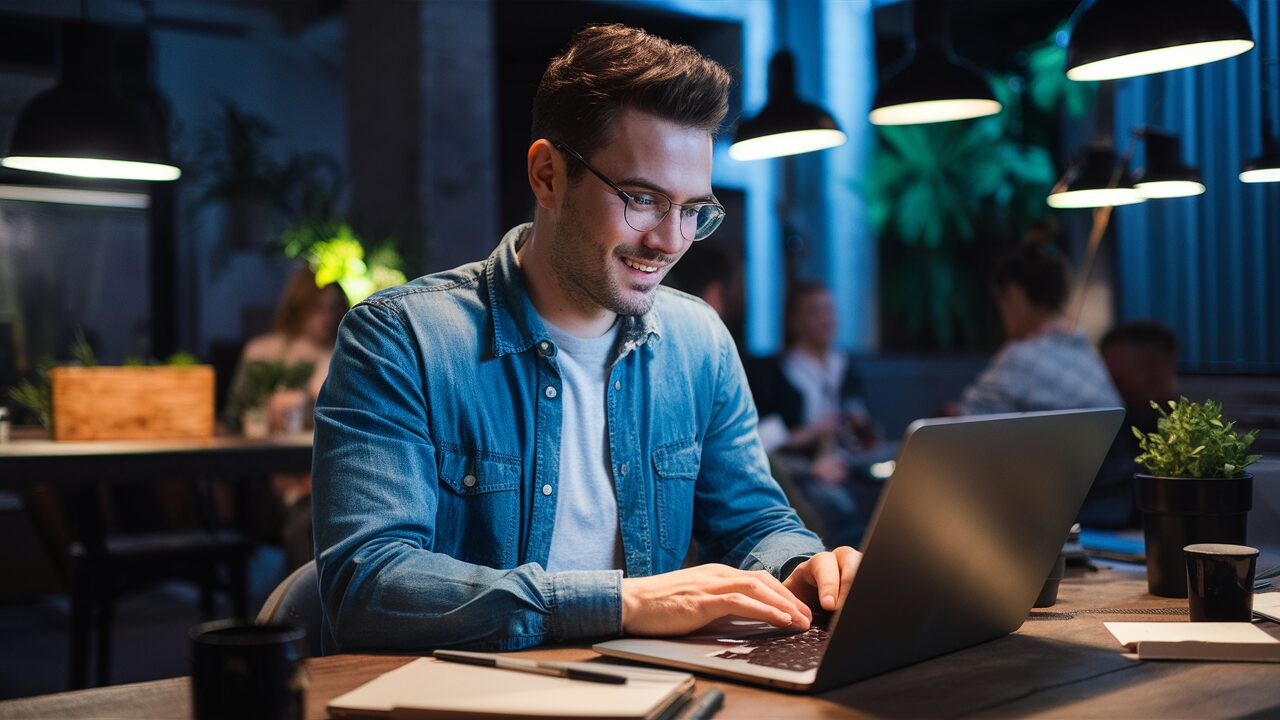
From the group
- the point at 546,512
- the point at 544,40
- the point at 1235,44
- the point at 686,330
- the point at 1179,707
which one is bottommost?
the point at 1179,707

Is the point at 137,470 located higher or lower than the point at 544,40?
lower

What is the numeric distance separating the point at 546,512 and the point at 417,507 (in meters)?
0.26

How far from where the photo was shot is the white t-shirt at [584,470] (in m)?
1.64

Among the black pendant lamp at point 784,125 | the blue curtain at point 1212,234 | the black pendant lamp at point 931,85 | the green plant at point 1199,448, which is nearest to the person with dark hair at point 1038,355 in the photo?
the black pendant lamp at point 784,125

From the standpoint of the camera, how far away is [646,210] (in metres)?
1.59

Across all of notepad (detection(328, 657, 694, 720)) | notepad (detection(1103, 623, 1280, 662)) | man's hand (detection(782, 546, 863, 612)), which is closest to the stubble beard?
man's hand (detection(782, 546, 863, 612))

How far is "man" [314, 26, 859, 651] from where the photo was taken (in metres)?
1.35

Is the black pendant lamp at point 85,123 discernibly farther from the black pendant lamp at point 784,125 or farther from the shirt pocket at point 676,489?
the shirt pocket at point 676,489

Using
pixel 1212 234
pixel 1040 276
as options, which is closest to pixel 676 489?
pixel 1040 276

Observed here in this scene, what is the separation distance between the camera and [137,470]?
3.31 m

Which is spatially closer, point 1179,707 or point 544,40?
point 1179,707

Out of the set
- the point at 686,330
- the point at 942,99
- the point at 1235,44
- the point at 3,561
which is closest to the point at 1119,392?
the point at 942,99

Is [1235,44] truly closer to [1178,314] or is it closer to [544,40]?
[1178,314]

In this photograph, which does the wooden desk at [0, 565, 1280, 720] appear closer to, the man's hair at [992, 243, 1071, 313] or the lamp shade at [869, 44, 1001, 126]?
the lamp shade at [869, 44, 1001, 126]
